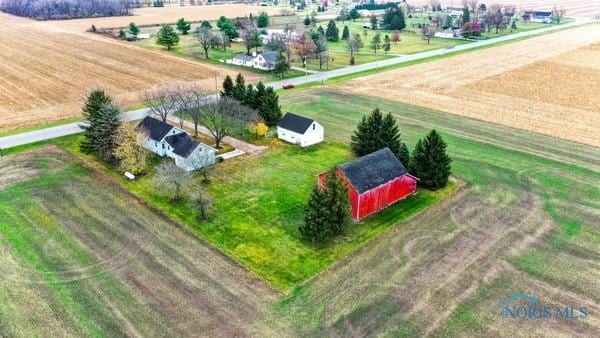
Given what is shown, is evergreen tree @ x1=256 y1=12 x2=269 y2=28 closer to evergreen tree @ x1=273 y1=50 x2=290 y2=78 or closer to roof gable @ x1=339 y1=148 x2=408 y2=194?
evergreen tree @ x1=273 y1=50 x2=290 y2=78

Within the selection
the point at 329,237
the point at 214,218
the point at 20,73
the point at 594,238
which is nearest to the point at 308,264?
the point at 329,237

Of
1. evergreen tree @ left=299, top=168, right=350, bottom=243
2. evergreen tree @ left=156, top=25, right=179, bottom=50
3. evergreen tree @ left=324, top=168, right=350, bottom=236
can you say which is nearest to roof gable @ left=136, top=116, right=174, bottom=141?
evergreen tree @ left=299, top=168, right=350, bottom=243

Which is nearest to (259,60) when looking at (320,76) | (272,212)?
(320,76)

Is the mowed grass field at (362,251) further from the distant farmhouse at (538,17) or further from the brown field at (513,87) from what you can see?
the distant farmhouse at (538,17)

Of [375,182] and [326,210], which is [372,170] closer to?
[375,182]

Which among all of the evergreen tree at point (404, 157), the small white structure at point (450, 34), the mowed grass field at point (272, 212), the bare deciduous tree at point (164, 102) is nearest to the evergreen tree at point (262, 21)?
the small white structure at point (450, 34)

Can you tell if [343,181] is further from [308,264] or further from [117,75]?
[117,75]
